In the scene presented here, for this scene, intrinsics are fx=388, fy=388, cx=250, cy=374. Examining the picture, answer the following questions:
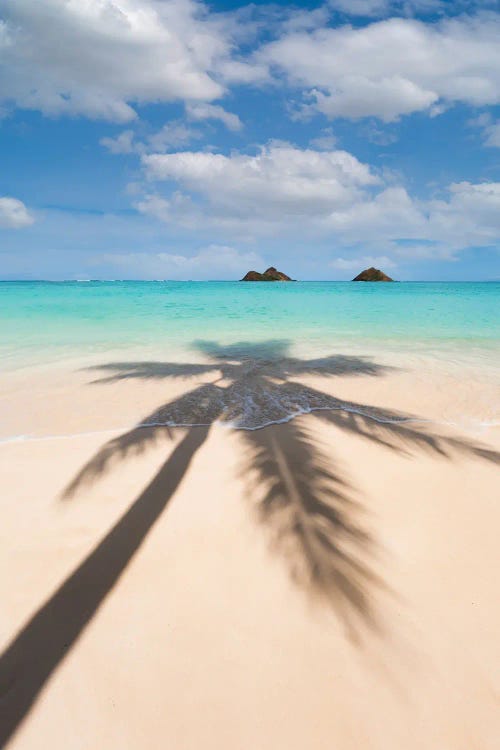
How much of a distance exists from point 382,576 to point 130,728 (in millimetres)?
1817

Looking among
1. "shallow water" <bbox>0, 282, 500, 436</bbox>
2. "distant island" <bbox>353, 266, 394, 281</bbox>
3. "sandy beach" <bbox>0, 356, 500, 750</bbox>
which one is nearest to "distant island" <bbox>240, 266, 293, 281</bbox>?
"distant island" <bbox>353, 266, 394, 281</bbox>

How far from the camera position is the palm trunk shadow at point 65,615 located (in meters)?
2.05

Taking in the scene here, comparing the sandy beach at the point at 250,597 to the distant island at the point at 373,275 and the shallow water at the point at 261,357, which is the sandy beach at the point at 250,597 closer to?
the shallow water at the point at 261,357

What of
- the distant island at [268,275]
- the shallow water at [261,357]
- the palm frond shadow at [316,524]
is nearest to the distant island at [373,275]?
the distant island at [268,275]

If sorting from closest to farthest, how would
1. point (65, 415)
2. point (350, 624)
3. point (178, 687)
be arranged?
point (178, 687), point (350, 624), point (65, 415)

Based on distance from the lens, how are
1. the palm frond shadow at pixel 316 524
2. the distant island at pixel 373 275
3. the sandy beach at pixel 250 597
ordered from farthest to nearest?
1. the distant island at pixel 373 275
2. the palm frond shadow at pixel 316 524
3. the sandy beach at pixel 250 597

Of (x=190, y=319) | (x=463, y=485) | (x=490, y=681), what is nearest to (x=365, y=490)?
(x=463, y=485)

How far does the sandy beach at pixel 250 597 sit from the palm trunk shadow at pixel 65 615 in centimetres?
1

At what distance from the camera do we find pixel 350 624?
2.45m

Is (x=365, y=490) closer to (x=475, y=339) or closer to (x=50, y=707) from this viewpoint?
(x=50, y=707)

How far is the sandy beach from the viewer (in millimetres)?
1983

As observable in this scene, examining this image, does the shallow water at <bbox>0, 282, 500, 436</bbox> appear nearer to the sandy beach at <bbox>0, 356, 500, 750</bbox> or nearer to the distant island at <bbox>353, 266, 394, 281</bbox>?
the sandy beach at <bbox>0, 356, 500, 750</bbox>

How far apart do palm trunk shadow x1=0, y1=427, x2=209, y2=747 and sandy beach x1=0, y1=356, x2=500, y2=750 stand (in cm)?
1

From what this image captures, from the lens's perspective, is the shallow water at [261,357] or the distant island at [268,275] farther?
the distant island at [268,275]
